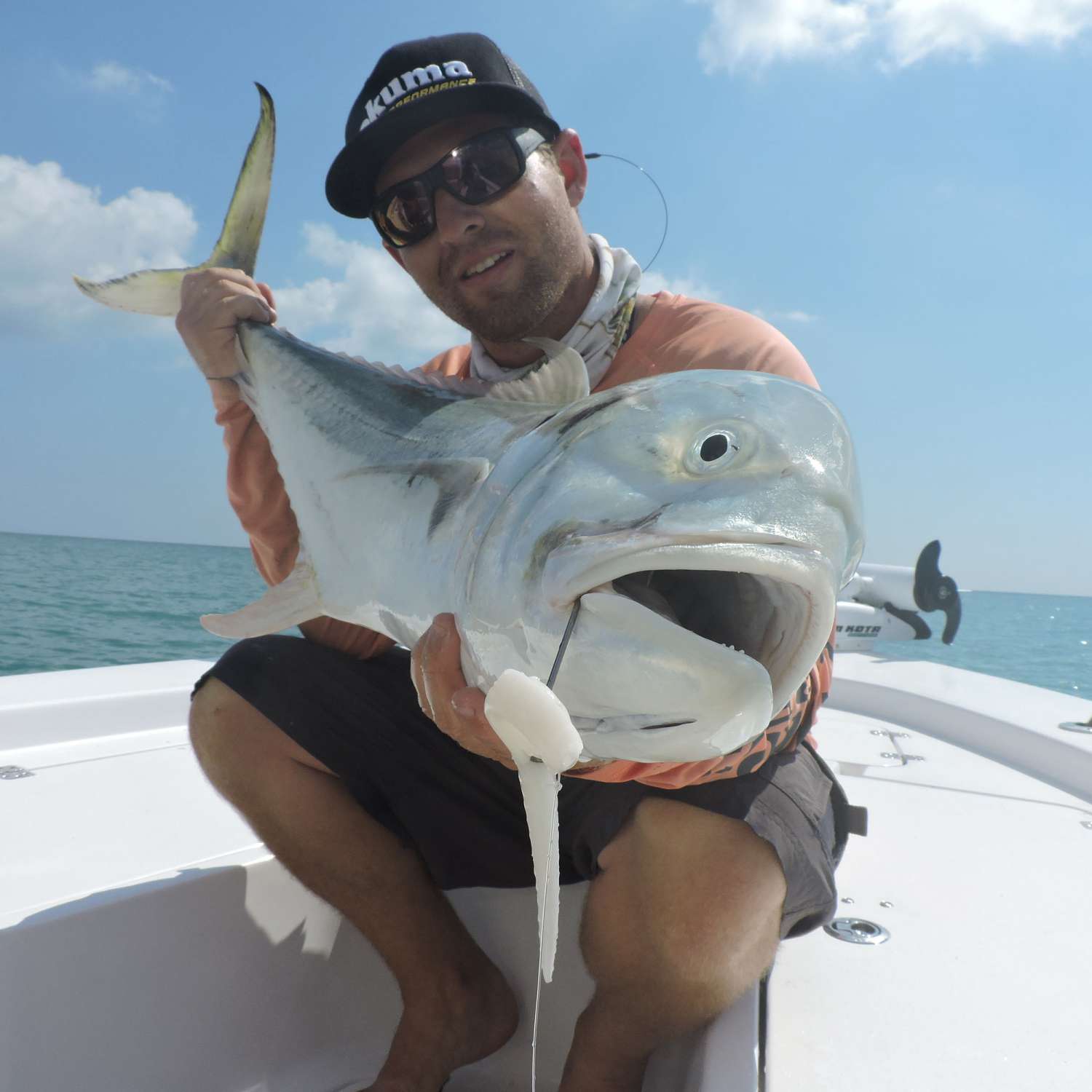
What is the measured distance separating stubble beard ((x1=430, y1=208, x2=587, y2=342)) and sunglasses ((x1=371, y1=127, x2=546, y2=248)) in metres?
0.11

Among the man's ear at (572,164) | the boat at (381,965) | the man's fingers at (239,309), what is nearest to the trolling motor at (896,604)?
the boat at (381,965)

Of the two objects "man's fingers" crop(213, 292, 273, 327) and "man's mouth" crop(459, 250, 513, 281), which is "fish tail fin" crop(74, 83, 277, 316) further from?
"man's mouth" crop(459, 250, 513, 281)

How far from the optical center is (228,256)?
76.2 inches

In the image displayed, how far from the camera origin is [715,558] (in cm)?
66

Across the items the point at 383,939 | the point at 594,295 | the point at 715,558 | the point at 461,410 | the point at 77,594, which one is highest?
the point at 594,295

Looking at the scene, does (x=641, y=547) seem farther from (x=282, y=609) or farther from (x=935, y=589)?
(x=935, y=589)

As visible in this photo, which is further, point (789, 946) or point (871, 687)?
point (871, 687)

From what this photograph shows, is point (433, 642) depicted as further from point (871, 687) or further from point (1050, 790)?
point (871, 687)

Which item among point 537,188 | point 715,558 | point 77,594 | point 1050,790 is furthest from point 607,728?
point 77,594

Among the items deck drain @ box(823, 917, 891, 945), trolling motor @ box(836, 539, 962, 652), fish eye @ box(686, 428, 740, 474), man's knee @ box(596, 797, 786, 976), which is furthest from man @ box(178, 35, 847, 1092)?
trolling motor @ box(836, 539, 962, 652)

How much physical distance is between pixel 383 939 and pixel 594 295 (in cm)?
132

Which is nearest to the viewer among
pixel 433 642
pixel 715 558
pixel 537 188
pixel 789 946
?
pixel 715 558

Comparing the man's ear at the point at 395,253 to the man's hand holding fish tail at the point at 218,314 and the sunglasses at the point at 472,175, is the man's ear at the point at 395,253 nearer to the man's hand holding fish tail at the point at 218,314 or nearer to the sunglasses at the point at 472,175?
the sunglasses at the point at 472,175

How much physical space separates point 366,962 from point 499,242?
5.10 ft
